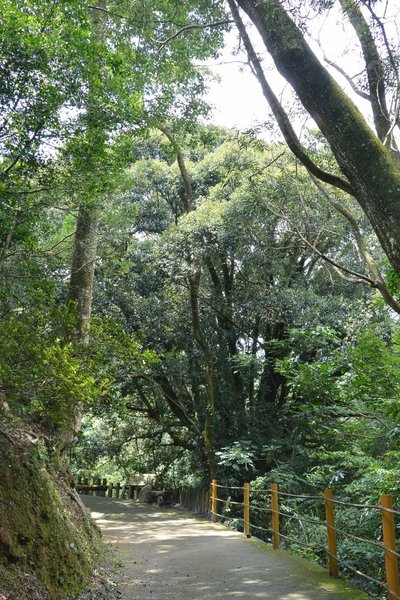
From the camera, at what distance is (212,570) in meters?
6.82

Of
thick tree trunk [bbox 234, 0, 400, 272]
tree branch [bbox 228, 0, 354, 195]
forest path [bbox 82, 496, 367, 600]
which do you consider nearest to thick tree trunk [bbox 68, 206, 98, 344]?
tree branch [bbox 228, 0, 354, 195]

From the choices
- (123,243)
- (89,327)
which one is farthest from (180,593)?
(123,243)

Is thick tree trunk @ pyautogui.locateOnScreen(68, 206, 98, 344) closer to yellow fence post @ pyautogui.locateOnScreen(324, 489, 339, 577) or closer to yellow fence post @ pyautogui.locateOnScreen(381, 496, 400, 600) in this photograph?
yellow fence post @ pyautogui.locateOnScreen(324, 489, 339, 577)

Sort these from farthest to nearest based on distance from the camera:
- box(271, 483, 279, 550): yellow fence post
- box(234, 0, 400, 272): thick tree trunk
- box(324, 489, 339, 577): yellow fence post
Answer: box(271, 483, 279, 550): yellow fence post
box(324, 489, 339, 577): yellow fence post
box(234, 0, 400, 272): thick tree trunk

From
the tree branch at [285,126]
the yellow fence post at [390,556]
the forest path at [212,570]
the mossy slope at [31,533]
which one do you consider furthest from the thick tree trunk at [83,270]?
the yellow fence post at [390,556]

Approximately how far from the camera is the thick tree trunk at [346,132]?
13.9ft

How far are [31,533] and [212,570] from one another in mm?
2857

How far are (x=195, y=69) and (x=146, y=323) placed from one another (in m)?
7.50

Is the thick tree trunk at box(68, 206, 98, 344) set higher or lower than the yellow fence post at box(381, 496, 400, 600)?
higher

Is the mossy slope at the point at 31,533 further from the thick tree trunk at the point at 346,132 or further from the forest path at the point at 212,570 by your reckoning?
the thick tree trunk at the point at 346,132

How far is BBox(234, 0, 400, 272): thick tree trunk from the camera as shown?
13.9 feet

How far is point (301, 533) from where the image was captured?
1104 cm

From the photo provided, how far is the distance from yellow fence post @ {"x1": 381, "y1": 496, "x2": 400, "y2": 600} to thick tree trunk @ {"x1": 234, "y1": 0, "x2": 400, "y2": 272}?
2.04 m

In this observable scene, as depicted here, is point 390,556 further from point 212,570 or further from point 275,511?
point 275,511
